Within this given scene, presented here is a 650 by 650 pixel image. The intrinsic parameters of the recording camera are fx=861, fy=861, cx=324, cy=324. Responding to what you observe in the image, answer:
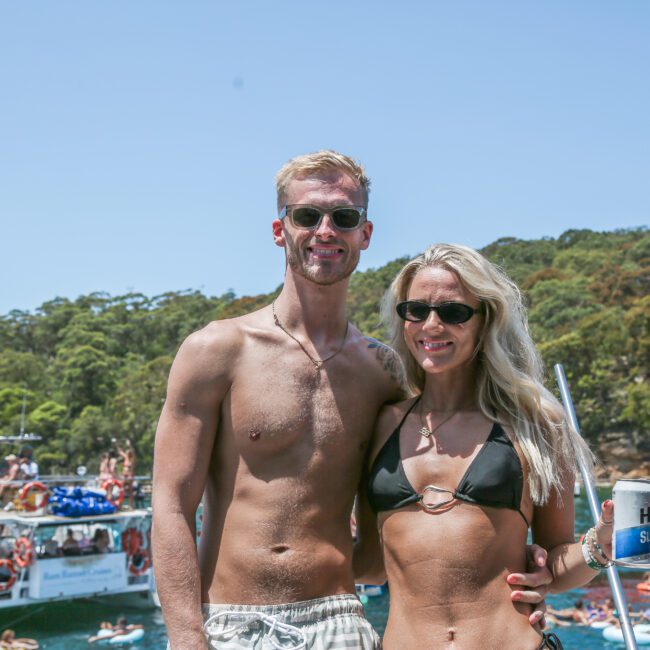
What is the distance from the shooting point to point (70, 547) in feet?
73.6

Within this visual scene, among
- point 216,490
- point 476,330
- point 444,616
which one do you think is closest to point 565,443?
point 476,330

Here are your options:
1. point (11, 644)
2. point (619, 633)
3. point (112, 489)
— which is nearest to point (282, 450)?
point (11, 644)

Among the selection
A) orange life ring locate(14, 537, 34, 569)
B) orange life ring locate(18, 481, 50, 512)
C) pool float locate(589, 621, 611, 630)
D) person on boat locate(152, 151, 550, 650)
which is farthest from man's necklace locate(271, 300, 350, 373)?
pool float locate(589, 621, 611, 630)

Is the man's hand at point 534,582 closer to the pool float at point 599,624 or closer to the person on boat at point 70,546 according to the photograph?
the person on boat at point 70,546

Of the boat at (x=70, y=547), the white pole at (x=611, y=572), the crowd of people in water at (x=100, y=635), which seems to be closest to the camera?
the white pole at (x=611, y=572)

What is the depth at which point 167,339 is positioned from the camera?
9581cm

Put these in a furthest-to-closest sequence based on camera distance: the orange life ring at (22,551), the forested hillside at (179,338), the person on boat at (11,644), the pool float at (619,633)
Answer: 1. the forested hillside at (179,338)
2. the orange life ring at (22,551)
3. the pool float at (619,633)
4. the person on boat at (11,644)

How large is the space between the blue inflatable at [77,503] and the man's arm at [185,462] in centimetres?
2028

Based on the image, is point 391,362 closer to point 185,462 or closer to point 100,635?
point 185,462

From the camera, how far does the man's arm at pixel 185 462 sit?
3.04m

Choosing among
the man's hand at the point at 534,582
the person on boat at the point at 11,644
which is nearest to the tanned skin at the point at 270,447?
the man's hand at the point at 534,582

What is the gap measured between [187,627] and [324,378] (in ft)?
3.43

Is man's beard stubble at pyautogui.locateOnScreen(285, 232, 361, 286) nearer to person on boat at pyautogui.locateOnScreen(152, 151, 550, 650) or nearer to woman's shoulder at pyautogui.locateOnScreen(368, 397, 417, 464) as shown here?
person on boat at pyautogui.locateOnScreen(152, 151, 550, 650)

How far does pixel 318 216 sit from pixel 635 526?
1.62 metres
